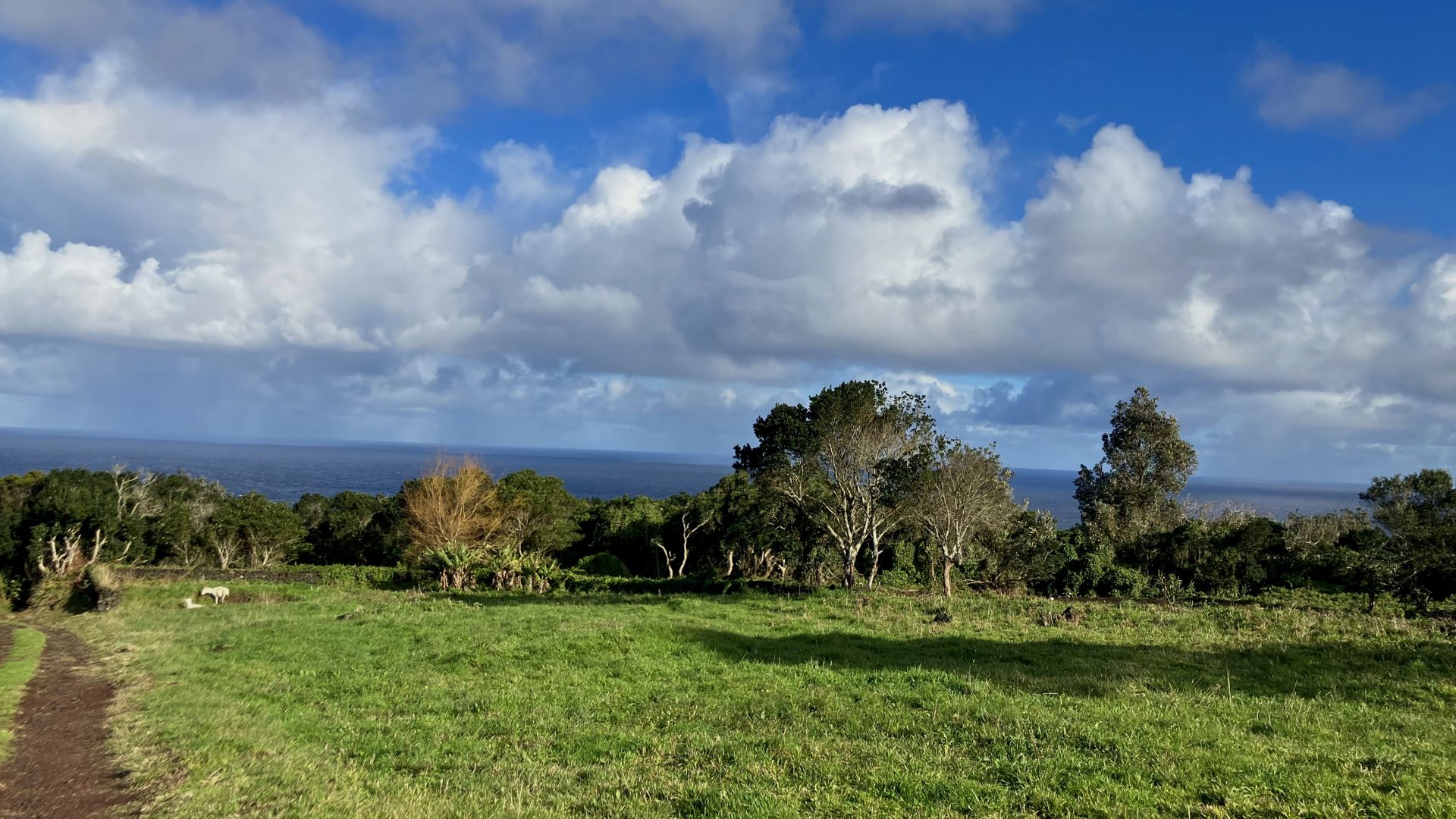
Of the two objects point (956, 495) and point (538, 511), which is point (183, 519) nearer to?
point (538, 511)

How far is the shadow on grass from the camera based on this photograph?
1442cm

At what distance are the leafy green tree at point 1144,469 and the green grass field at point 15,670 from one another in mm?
55897

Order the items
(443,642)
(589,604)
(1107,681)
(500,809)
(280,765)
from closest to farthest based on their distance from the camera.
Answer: (500,809)
(280,765)
(1107,681)
(443,642)
(589,604)

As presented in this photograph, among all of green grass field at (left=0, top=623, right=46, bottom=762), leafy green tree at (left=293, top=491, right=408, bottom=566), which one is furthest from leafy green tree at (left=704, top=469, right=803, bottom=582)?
green grass field at (left=0, top=623, right=46, bottom=762)

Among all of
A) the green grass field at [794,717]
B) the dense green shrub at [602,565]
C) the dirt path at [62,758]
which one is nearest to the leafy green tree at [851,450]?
the green grass field at [794,717]

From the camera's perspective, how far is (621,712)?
1324cm

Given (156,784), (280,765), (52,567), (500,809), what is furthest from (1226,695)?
(52,567)

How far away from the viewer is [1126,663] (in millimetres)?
17141

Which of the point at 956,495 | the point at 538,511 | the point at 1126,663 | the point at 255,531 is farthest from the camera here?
the point at 538,511

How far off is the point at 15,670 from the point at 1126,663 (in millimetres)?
26016

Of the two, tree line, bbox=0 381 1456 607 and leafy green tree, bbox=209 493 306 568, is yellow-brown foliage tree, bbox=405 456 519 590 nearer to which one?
tree line, bbox=0 381 1456 607

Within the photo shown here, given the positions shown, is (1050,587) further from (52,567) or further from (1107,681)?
(52,567)

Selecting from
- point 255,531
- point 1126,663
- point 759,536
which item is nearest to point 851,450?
point 759,536

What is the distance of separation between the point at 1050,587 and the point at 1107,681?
28867 mm
